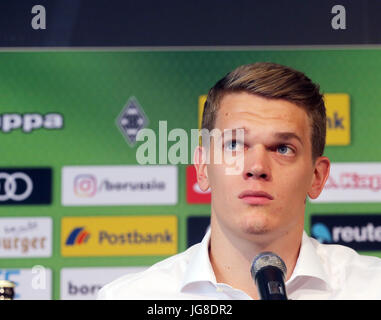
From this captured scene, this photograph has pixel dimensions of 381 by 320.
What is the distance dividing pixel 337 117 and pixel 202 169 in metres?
0.48

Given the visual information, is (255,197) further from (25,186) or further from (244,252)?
(25,186)

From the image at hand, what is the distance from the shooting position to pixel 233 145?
148cm

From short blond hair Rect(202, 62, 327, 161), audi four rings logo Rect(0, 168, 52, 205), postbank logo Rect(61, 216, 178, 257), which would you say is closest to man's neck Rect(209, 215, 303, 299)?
short blond hair Rect(202, 62, 327, 161)

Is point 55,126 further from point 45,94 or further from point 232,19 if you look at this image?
point 232,19

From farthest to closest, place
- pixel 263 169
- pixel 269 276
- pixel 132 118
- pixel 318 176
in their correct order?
pixel 132 118
pixel 318 176
pixel 263 169
pixel 269 276

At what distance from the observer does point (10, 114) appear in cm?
183

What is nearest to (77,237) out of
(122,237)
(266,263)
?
(122,237)

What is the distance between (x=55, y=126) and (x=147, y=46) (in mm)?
334

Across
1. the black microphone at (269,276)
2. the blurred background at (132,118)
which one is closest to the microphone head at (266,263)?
the black microphone at (269,276)

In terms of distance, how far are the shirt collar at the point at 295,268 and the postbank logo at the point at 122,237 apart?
1.01 ft

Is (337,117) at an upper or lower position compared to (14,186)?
upper

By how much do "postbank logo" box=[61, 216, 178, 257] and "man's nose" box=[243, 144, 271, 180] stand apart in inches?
20.3
